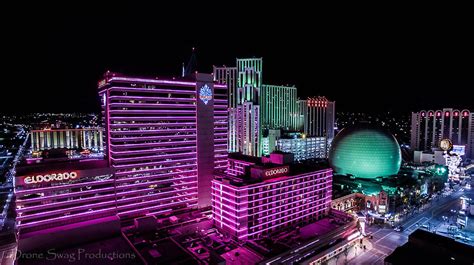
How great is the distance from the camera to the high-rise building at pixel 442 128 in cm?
12912

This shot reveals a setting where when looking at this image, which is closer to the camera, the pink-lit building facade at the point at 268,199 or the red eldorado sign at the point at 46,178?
the red eldorado sign at the point at 46,178

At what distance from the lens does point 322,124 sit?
153000 millimetres

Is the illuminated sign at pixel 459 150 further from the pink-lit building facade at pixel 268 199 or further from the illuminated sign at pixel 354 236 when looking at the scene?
the illuminated sign at pixel 354 236

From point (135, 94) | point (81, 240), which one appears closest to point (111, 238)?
point (81, 240)

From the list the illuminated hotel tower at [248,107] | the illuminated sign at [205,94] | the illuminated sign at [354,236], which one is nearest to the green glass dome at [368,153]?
the illuminated hotel tower at [248,107]

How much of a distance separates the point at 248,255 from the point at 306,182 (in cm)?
2481

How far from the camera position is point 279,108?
14450 centimetres

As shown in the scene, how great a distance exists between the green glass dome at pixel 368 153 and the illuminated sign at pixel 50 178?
85.6 meters

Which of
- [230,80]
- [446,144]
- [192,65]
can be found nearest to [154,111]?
[192,65]

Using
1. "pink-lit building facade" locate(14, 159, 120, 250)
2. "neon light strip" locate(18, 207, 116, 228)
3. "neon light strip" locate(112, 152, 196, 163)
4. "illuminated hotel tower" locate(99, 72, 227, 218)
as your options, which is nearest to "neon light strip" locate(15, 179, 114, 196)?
"pink-lit building facade" locate(14, 159, 120, 250)

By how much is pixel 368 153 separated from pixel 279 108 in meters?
57.9

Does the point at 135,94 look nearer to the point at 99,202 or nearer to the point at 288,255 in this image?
the point at 99,202

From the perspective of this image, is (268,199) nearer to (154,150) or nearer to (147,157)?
(154,150)

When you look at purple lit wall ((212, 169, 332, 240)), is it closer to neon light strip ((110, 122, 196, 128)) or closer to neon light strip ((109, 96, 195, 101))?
neon light strip ((110, 122, 196, 128))
